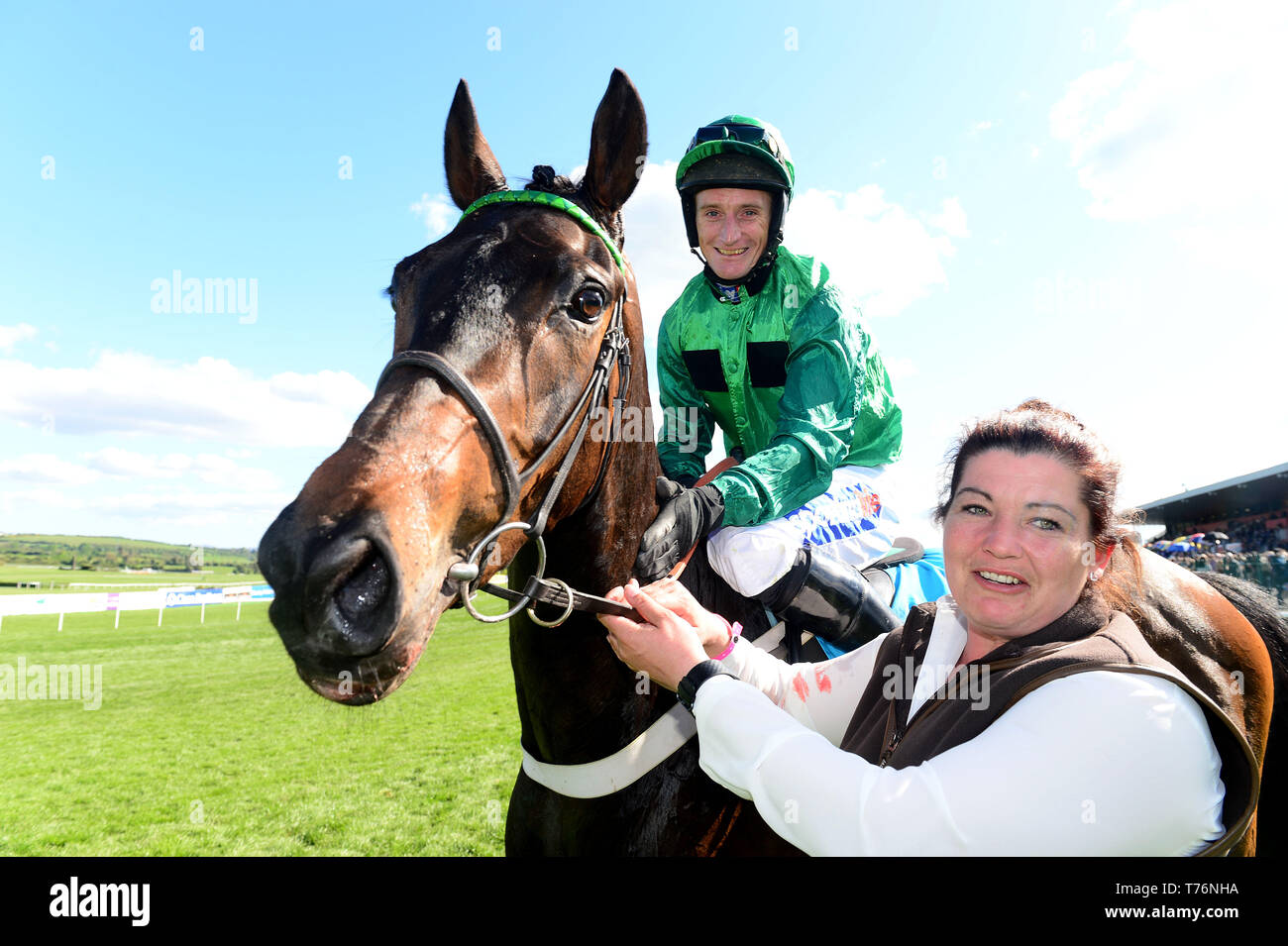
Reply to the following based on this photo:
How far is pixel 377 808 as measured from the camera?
7.62 metres

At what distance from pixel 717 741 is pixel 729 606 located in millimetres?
911

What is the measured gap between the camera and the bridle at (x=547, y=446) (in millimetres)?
1742

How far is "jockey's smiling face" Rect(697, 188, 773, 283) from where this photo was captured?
3158 millimetres

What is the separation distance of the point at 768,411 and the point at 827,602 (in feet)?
3.34

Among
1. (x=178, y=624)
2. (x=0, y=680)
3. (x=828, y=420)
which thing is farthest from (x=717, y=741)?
(x=178, y=624)

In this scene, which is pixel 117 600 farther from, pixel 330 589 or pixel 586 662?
pixel 330 589

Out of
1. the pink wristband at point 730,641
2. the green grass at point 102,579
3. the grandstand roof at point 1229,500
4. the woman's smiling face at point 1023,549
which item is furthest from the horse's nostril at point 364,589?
the green grass at point 102,579

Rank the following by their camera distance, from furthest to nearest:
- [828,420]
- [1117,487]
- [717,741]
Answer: [828,420], [1117,487], [717,741]

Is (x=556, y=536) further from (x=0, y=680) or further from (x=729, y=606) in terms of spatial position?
(x=0, y=680)

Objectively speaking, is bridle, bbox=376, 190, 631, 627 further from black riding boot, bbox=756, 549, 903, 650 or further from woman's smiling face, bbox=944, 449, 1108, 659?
woman's smiling face, bbox=944, 449, 1108, 659

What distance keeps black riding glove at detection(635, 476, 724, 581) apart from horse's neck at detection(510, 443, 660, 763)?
95mm

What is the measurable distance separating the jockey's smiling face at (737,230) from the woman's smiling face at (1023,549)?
1.57 m

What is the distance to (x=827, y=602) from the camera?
2.67m

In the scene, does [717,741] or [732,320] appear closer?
[717,741]
